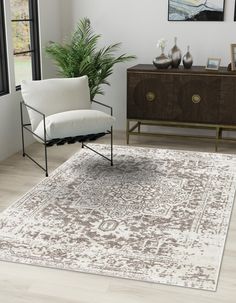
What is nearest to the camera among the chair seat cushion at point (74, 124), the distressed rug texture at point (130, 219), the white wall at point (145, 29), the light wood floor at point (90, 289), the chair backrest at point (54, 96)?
the light wood floor at point (90, 289)

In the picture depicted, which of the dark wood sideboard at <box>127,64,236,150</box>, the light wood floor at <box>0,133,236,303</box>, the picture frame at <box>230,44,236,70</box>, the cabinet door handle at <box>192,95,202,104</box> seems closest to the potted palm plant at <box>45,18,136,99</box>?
the dark wood sideboard at <box>127,64,236,150</box>

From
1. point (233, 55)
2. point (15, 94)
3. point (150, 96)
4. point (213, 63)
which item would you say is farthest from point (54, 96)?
point (233, 55)

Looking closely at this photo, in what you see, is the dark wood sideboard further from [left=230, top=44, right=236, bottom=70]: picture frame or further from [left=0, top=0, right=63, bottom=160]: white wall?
[left=0, top=0, right=63, bottom=160]: white wall

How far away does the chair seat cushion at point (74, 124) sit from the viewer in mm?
3998

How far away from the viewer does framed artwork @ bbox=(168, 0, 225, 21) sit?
16.8 ft

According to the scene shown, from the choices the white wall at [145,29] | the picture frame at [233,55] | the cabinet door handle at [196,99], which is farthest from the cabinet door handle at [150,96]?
the picture frame at [233,55]

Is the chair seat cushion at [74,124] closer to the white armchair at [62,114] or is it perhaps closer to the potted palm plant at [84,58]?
the white armchair at [62,114]

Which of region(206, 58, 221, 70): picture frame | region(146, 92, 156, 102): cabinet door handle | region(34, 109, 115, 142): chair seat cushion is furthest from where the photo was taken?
region(146, 92, 156, 102): cabinet door handle

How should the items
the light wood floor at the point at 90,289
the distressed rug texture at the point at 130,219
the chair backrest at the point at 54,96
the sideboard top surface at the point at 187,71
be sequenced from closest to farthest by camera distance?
1. the light wood floor at the point at 90,289
2. the distressed rug texture at the point at 130,219
3. the chair backrest at the point at 54,96
4. the sideboard top surface at the point at 187,71

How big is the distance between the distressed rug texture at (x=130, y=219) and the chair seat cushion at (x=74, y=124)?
1.29 ft

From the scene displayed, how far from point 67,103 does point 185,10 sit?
184 cm

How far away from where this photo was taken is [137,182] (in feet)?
13.2

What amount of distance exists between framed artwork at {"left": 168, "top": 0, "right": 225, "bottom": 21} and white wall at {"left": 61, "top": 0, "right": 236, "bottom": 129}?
0.06 m

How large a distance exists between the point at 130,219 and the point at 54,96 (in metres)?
1.63
